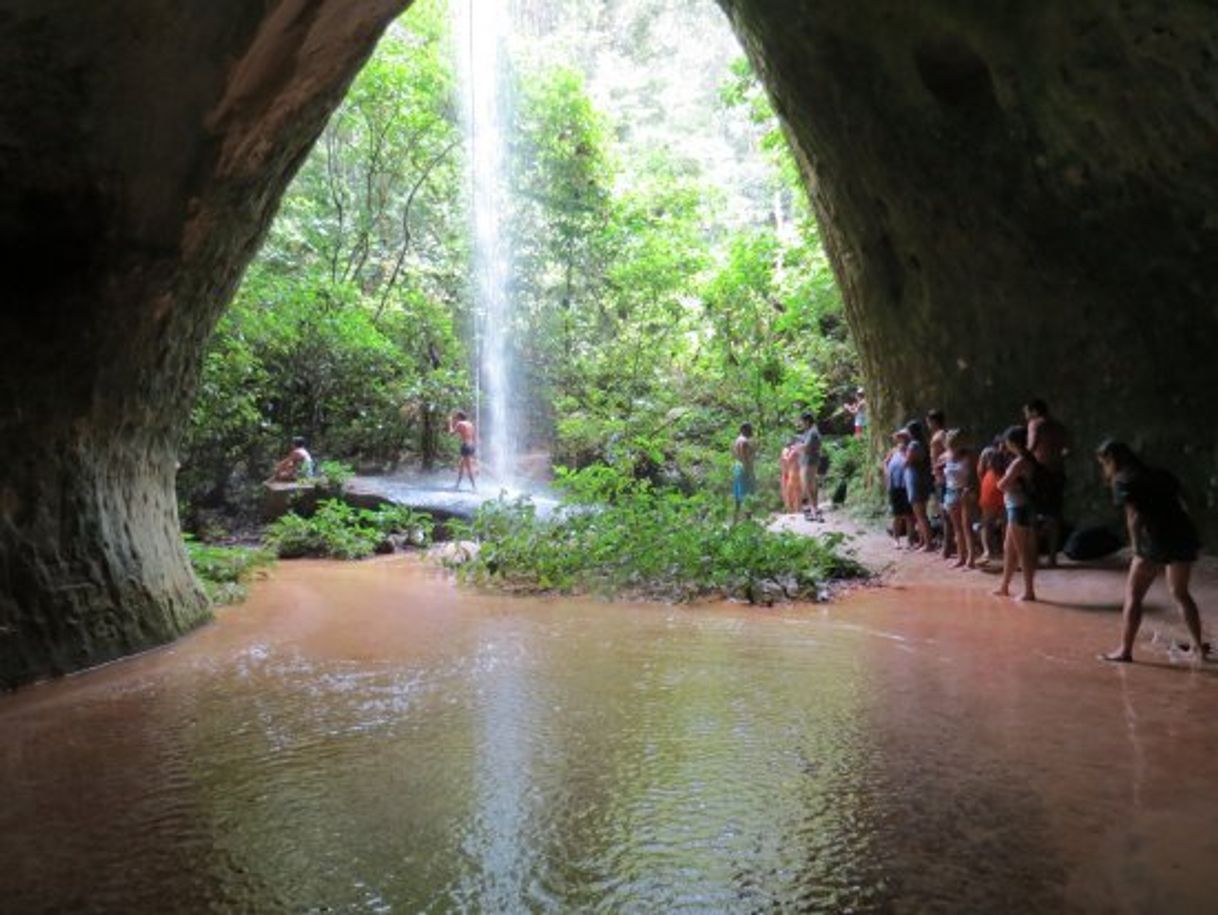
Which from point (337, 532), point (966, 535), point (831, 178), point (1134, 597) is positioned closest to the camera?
point (1134, 597)

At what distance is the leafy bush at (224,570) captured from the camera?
976 cm

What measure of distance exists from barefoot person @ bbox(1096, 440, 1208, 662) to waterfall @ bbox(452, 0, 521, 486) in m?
18.5

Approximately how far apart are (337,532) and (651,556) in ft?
20.8

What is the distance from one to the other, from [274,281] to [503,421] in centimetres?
677

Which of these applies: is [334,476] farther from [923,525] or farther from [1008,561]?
[1008,561]

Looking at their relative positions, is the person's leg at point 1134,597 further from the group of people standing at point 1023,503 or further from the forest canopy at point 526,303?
the forest canopy at point 526,303

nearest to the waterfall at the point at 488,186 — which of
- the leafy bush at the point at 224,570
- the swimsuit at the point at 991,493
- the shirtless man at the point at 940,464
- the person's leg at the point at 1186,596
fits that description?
the leafy bush at the point at 224,570

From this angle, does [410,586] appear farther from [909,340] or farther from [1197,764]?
[1197,764]

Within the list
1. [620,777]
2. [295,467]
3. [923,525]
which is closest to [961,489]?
[923,525]

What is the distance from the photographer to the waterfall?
80.2 feet

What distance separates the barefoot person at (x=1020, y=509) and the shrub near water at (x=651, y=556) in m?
1.79

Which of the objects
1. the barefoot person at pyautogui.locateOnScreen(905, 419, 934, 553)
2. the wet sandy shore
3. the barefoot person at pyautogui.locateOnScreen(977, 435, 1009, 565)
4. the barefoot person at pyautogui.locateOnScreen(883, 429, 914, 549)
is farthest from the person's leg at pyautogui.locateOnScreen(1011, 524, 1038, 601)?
the barefoot person at pyautogui.locateOnScreen(883, 429, 914, 549)

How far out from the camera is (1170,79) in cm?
734

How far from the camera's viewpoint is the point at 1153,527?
623cm
